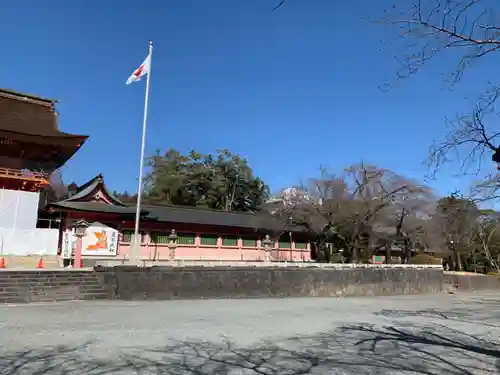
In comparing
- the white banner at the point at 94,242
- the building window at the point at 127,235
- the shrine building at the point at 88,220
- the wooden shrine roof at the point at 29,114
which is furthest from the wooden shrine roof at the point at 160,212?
the white banner at the point at 94,242

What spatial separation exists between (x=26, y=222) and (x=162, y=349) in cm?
1927

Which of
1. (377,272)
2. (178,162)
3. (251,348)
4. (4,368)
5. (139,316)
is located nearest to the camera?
(4,368)

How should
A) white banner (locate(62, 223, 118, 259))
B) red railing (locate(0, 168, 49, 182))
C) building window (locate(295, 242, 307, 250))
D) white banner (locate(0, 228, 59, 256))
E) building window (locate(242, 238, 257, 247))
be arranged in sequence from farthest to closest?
building window (locate(295, 242, 307, 250)), building window (locate(242, 238, 257, 247)), red railing (locate(0, 168, 49, 182)), white banner (locate(0, 228, 59, 256)), white banner (locate(62, 223, 118, 259))

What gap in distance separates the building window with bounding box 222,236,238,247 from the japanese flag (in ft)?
42.9

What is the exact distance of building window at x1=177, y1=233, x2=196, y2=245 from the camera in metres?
27.1

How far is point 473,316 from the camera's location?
14898mm

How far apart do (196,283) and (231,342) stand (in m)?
9.94

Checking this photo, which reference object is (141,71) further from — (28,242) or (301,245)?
(301,245)

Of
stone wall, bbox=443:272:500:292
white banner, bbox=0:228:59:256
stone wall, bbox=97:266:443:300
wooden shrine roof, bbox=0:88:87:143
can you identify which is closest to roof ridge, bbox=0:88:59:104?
wooden shrine roof, bbox=0:88:87:143

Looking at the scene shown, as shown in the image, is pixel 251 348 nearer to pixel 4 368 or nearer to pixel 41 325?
pixel 4 368

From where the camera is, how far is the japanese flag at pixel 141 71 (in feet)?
65.5

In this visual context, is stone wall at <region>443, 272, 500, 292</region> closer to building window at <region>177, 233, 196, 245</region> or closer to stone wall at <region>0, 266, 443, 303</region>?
stone wall at <region>0, 266, 443, 303</region>

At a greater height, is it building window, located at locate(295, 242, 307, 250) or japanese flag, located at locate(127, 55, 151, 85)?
japanese flag, located at locate(127, 55, 151, 85)

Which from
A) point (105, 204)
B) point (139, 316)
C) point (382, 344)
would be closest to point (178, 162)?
point (105, 204)
